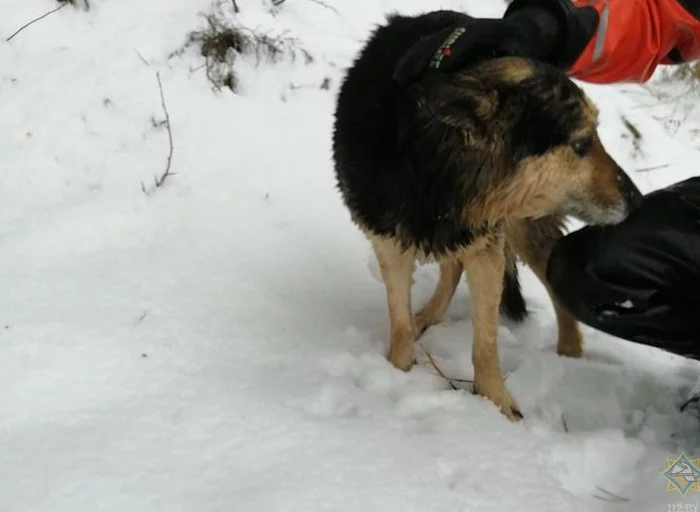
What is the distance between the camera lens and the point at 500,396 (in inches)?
81.4

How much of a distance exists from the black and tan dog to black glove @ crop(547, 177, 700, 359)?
0.26ft

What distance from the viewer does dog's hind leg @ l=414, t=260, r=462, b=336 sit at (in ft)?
8.48

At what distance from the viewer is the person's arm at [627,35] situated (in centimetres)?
193

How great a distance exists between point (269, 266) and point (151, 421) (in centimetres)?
103

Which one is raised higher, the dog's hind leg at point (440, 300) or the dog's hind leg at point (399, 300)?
the dog's hind leg at point (399, 300)

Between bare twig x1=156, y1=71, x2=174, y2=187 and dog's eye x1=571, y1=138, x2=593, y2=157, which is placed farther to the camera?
bare twig x1=156, y1=71, x2=174, y2=187

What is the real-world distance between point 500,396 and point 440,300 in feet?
2.10

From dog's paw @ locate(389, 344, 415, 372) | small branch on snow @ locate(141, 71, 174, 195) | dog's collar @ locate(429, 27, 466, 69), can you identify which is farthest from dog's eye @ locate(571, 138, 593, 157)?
small branch on snow @ locate(141, 71, 174, 195)

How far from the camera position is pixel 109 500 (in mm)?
1405

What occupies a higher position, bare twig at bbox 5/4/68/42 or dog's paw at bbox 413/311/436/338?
bare twig at bbox 5/4/68/42

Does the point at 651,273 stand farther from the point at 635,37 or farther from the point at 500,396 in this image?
the point at 635,37

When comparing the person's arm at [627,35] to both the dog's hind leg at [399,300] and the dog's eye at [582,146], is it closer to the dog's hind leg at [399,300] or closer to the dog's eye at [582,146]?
the dog's eye at [582,146]

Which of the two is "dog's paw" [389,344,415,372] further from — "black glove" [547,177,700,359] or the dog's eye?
the dog's eye

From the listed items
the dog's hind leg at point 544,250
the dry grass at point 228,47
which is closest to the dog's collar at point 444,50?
the dog's hind leg at point 544,250
